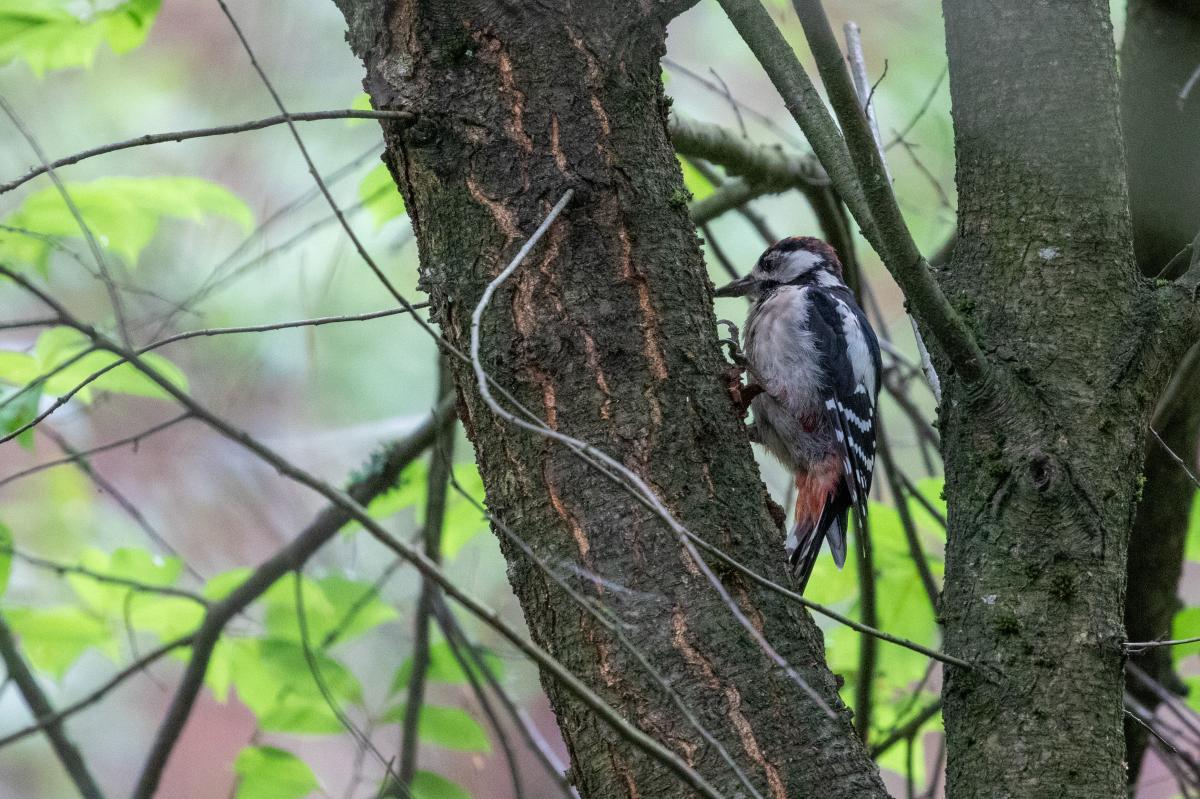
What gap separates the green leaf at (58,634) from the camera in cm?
309

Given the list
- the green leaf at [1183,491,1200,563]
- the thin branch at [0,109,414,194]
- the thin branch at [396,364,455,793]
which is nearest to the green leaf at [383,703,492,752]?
the thin branch at [396,364,455,793]

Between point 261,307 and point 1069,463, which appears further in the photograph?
point 261,307

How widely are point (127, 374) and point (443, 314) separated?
1237mm

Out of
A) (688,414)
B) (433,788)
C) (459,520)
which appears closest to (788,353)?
(459,520)

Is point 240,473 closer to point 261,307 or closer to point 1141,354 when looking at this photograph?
point 261,307

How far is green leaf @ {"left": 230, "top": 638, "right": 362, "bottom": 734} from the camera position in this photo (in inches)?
116

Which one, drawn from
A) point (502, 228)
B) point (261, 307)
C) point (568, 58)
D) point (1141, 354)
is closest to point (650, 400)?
point (502, 228)

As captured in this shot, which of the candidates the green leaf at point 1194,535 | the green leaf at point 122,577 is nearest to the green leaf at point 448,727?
the green leaf at point 122,577

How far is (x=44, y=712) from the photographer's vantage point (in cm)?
307

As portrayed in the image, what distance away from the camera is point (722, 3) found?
162 cm

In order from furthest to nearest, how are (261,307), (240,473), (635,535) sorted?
(240,473) < (261,307) < (635,535)

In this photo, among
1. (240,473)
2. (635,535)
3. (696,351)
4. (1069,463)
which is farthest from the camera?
(240,473)

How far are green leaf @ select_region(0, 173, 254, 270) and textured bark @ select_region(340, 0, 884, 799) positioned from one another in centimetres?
130

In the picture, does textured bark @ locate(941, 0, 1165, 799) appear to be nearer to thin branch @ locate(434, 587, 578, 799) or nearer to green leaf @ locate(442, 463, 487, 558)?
thin branch @ locate(434, 587, 578, 799)
